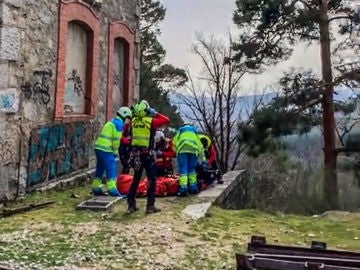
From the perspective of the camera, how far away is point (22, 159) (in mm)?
9711

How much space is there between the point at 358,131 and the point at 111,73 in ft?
23.4

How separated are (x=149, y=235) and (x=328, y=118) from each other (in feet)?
33.3

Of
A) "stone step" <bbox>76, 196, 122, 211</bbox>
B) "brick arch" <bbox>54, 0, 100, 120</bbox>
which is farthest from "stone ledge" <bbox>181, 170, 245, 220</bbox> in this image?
"brick arch" <bbox>54, 0, 100, 120</bbox>

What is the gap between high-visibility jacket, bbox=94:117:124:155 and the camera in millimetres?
9641

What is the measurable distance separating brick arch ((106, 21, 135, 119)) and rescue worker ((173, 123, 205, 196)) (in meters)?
3.98

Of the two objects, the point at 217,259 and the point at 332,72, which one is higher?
the point at 332,72

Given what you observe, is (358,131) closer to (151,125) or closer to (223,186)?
(223,186)

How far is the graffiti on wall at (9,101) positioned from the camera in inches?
358

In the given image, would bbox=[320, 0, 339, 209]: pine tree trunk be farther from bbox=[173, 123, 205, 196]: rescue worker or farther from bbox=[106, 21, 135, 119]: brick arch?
bbox=[173, 123, 205, 196]: rescue worker

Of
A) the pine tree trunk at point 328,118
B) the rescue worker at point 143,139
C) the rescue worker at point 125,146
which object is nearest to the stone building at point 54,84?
the rescue worker at point 125,146

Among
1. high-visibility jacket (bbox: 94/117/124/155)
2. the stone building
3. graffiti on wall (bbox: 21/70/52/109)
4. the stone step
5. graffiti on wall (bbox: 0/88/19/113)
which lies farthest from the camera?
graffiti on wall (bbox: 21/70/52/109)

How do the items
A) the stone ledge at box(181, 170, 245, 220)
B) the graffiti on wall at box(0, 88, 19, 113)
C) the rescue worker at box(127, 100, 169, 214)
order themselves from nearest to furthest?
1. the rescue worker at box(127, 100, 169, 214)
2. the stone ledge at box(181, 170, 245, 220)
3. the graffiti on wall at box(0, 88, 19, 113)

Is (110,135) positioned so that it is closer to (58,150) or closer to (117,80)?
(58,150)

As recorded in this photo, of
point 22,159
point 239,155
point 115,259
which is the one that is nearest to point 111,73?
point 22,159
